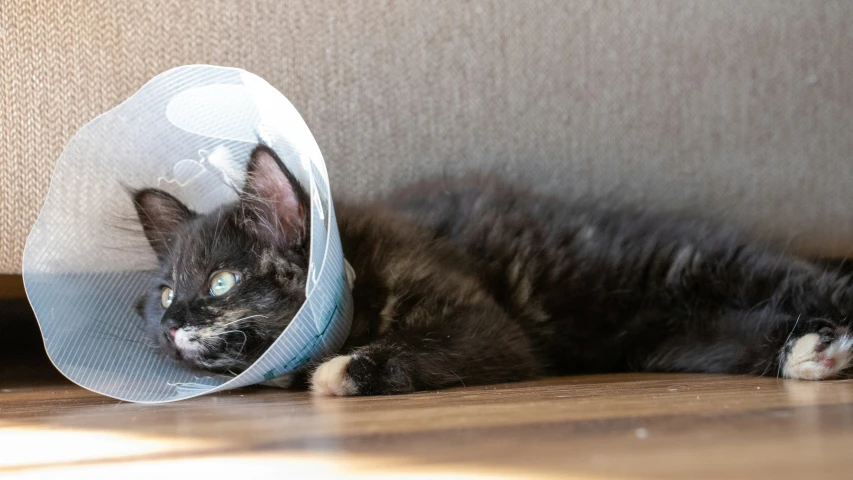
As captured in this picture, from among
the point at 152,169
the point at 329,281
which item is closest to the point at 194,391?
the point at 329,281

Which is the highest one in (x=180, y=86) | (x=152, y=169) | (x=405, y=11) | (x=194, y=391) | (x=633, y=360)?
(x=405, y=11)

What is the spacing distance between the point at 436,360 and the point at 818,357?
0.85 m

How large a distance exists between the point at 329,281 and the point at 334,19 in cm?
113

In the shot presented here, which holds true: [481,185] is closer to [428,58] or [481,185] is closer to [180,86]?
[428,58]

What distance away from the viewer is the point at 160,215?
2.03m

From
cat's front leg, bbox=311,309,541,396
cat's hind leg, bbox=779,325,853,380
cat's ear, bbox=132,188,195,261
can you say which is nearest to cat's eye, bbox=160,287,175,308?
cat's ear, bbox=132,188,195,261

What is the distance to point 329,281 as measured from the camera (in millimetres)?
1615

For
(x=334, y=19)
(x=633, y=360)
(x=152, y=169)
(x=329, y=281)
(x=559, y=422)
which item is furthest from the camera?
(x=334, y=19)

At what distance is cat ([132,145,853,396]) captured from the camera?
1741 millimetres

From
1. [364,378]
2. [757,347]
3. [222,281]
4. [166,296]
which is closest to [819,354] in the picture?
[757,347]

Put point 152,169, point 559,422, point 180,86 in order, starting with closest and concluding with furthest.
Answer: point 559,422 < point 180,86 < point 152,169

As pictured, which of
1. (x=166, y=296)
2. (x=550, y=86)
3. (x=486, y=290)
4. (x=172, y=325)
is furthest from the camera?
(x=550, y=86)

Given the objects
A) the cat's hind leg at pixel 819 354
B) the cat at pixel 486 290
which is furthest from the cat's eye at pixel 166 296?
the cat's hind leg at pixel 819 354

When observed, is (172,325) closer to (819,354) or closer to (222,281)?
(222,281)
